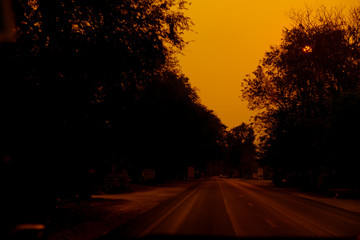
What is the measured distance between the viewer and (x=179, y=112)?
174 ft

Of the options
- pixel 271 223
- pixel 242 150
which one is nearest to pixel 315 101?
pixel 271 223

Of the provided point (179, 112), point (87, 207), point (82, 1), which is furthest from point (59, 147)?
point (179, 112)

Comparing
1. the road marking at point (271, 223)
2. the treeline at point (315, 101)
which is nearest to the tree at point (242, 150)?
the treeline at point (315, 101)

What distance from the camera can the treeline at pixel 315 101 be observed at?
34156 mm

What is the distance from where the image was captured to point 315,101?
152ft

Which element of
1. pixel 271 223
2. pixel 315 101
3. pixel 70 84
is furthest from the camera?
pixel 315 101

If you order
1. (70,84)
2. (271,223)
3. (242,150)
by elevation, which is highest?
(242,150)

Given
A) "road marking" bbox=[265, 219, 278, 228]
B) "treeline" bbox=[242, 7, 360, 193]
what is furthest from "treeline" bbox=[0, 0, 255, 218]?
"treeline" bbox=[242, 7, 360, 193]

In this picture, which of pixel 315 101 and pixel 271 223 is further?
pixel 315 101

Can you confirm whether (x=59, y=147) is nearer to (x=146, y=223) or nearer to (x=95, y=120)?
(x=95, y=120)

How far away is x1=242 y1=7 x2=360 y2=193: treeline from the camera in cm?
3416

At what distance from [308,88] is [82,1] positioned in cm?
3509

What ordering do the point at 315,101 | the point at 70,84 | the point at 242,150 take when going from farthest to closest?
the point at 242,150
the point at 315,101
the point at 70,84

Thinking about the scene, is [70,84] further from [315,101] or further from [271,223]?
[315,101]
